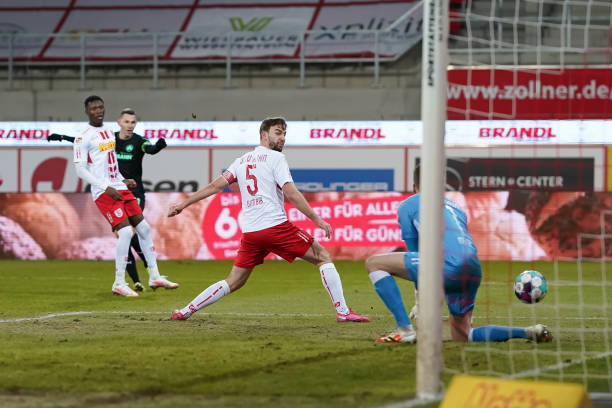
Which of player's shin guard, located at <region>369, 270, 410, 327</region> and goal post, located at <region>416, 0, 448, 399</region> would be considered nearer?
goal post, located at <region>416, 0, 448, 399</region>

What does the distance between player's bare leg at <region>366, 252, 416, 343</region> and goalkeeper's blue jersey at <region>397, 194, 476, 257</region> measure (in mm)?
186

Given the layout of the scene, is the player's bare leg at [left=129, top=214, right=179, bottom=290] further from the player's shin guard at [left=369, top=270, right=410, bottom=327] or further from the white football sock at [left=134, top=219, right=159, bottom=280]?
the player's shin guard at [left=369, top=270, right=410, bottom=327]

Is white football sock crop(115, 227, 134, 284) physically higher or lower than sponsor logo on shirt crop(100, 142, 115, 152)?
lower

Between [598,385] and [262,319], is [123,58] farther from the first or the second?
[598,385]

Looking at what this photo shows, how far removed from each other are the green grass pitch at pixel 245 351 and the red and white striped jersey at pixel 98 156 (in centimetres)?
131

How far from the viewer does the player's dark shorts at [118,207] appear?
1189 centimetres

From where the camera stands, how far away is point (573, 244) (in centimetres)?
1988

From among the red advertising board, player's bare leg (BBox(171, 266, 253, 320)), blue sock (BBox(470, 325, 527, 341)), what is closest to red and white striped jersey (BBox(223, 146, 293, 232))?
player's bare leg (BBox(171, 266, 253, 320))

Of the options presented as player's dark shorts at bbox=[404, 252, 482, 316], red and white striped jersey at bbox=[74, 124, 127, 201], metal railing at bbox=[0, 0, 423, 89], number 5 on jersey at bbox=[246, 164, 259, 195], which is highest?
metal railing at bbox=[0, 0, 423, 89]

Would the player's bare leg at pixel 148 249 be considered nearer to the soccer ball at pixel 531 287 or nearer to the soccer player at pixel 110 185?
the soccer player at pixel 110 185

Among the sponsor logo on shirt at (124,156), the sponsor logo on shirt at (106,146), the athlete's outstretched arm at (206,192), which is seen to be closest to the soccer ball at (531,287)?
the athlete's outstretched arm at (206,192)

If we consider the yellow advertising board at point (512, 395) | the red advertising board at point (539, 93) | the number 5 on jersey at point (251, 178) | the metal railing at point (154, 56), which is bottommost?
the yellow advertising board at point (512, 395)

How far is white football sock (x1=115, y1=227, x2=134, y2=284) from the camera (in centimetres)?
1199

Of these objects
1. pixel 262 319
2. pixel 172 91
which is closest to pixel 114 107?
pixel 172 91
